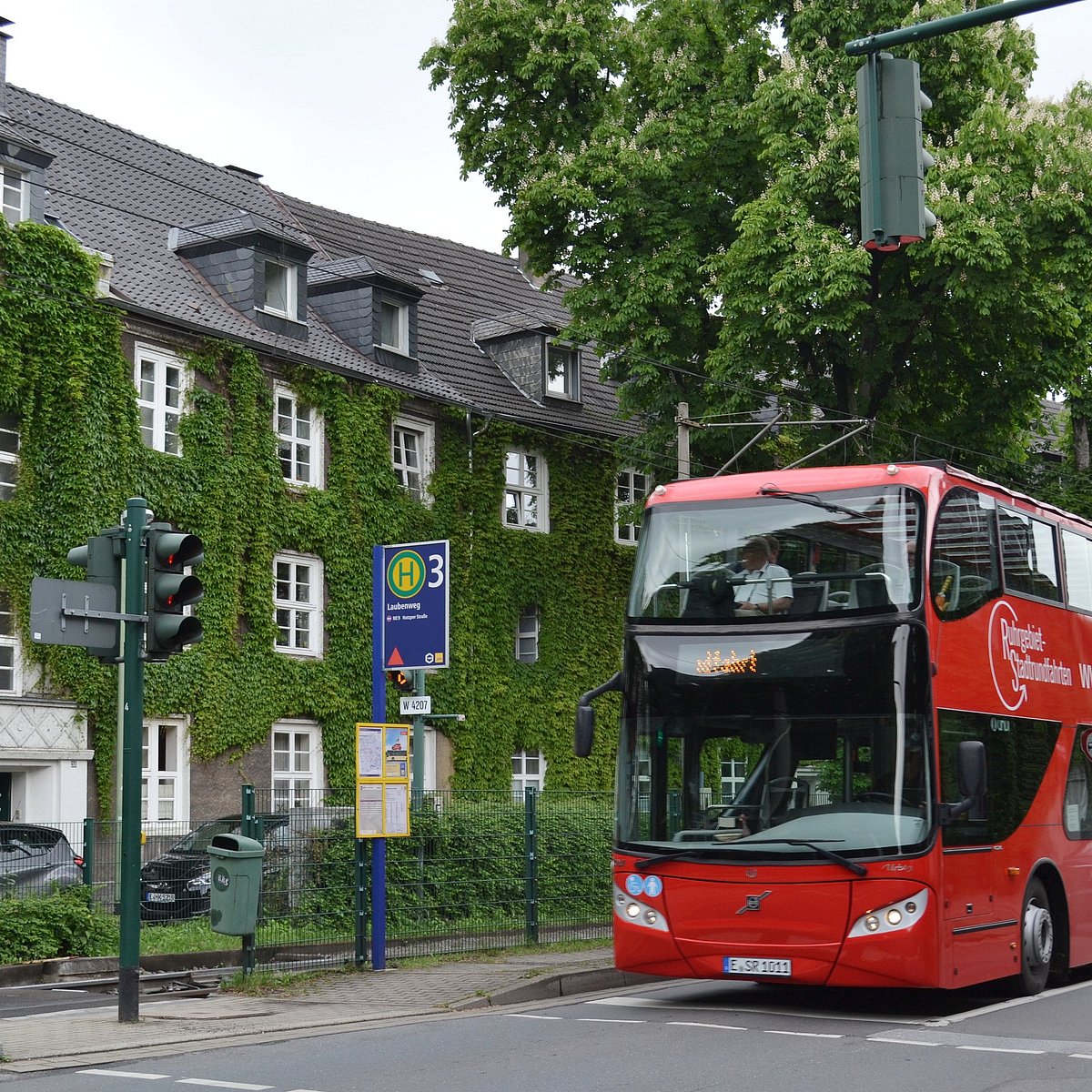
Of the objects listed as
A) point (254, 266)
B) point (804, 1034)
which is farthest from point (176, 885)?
point (254, 266)

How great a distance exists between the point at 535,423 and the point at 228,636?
9.79 m

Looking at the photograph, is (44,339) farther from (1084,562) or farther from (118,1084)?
(118,1084)

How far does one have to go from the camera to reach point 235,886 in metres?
14.4

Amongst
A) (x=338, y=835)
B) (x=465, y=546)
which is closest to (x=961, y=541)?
(x=338, y=835)

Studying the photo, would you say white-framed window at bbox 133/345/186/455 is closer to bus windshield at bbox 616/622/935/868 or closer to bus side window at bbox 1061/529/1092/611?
bus side window at bbox 1061/529/1092/611

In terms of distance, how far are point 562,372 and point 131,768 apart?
27.2 m

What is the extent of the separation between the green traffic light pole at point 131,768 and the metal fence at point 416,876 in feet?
9.09

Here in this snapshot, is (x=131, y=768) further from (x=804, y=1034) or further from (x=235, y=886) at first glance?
(x=804, y=1034)

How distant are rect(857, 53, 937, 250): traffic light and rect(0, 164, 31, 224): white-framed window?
20.9 meters

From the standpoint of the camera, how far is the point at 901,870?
12102mm

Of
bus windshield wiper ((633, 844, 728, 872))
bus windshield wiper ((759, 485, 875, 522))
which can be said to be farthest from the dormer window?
bus windshield wiper ((633, 844, 728, 872))

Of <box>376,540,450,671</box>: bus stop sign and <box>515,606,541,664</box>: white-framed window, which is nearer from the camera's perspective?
<box>376,540,450,671</box>: bus stop sign

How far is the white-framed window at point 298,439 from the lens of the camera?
3159 cm

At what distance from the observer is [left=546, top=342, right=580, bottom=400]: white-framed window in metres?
38.4
